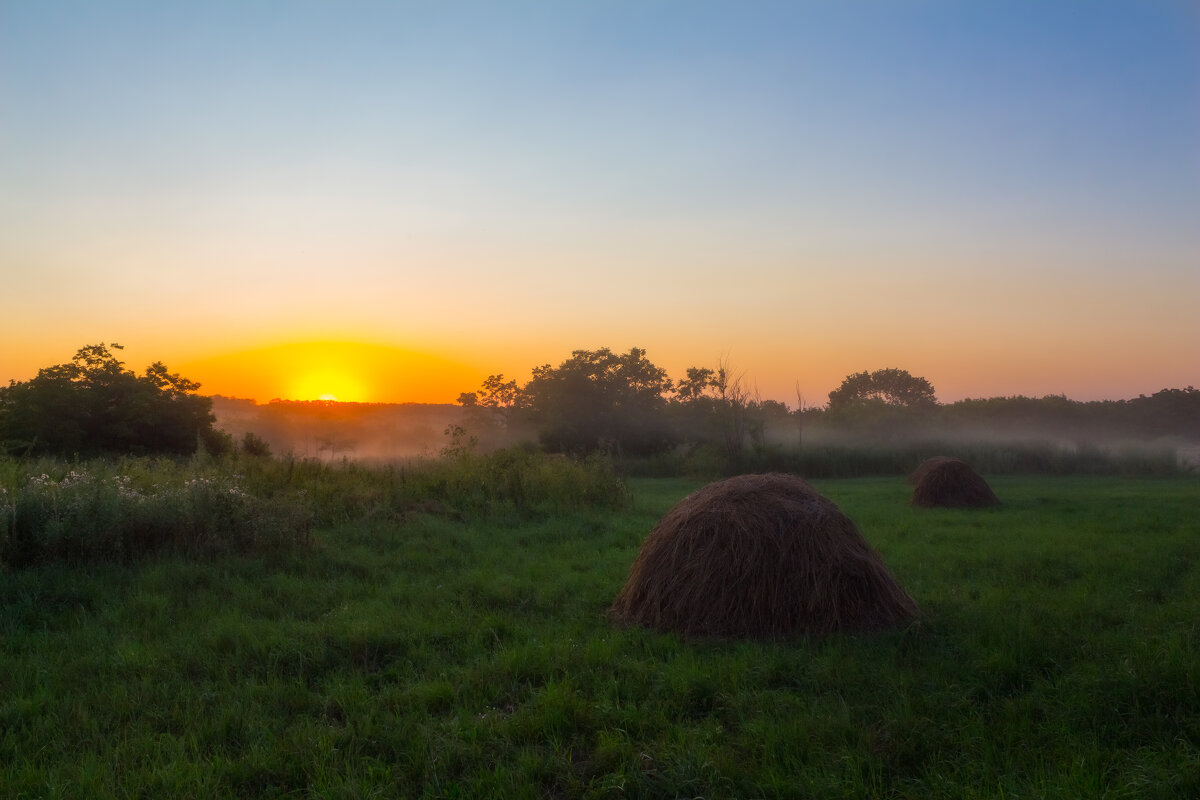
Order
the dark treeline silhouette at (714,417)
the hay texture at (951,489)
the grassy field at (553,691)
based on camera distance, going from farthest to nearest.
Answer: the dark treeline silhouette at (714,417)
the hay texture at (951,489)
the grassy field at (553,691)

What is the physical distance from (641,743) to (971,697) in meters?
2.46

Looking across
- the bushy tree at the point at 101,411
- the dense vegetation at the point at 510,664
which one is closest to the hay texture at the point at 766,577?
the dense vegetation at the point at 510,664

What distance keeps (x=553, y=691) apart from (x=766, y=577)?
2.51 m

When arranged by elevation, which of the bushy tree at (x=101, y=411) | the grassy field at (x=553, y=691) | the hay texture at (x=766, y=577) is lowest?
the grassy field at (x=553, y=691)

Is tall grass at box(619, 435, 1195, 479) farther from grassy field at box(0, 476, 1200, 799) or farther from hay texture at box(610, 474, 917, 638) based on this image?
hay texture at box(610, 474, 917, 638)

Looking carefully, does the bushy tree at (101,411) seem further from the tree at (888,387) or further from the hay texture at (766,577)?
the tree at (888,387)

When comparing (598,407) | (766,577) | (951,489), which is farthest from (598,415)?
(766,577)

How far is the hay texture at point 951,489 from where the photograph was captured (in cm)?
1794

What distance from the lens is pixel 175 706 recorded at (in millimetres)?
5297

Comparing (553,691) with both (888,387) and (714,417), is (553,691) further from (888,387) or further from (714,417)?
(888,387)

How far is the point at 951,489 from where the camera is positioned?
18.1 m

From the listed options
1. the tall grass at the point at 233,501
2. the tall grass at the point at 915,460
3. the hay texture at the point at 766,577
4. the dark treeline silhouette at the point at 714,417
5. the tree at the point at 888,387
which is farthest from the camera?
the tree at the point at 888,387

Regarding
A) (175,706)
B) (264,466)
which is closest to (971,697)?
(175,706)

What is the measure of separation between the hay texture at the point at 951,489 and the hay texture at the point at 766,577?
11.9 m
